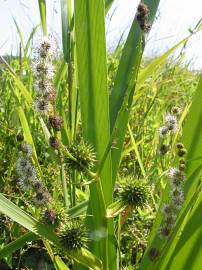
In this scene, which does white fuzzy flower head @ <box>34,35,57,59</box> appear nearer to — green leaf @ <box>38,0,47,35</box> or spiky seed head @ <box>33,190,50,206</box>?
spiky seed head @ <box>33,190,50,206</box>

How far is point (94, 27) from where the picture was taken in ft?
3.08

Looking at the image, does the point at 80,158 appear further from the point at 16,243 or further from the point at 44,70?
the point at 16,243

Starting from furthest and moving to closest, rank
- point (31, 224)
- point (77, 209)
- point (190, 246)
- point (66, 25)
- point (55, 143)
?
point (66, 25) → point (77, 209) → point (190, 246) → point (31, 224) → point (55, 143)

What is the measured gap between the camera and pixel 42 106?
0.78m

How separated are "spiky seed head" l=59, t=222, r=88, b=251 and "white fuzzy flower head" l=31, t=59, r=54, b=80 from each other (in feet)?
0.89

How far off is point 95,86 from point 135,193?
241 millimetres

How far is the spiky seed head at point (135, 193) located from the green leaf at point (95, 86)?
72 millimetres

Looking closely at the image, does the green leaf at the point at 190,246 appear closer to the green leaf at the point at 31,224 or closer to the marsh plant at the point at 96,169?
the marsh plant at the point at 96,169

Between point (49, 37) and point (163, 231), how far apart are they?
0.40 metres

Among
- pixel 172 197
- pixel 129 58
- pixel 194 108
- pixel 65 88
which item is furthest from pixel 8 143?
pixel 172 197

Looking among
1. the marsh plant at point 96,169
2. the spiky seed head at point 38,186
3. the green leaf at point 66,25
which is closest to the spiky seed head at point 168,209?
the marsh plant at point 96,169

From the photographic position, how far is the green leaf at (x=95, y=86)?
93cm

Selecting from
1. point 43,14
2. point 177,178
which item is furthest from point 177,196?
point 43,14

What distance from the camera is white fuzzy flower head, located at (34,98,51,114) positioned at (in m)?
0.78
